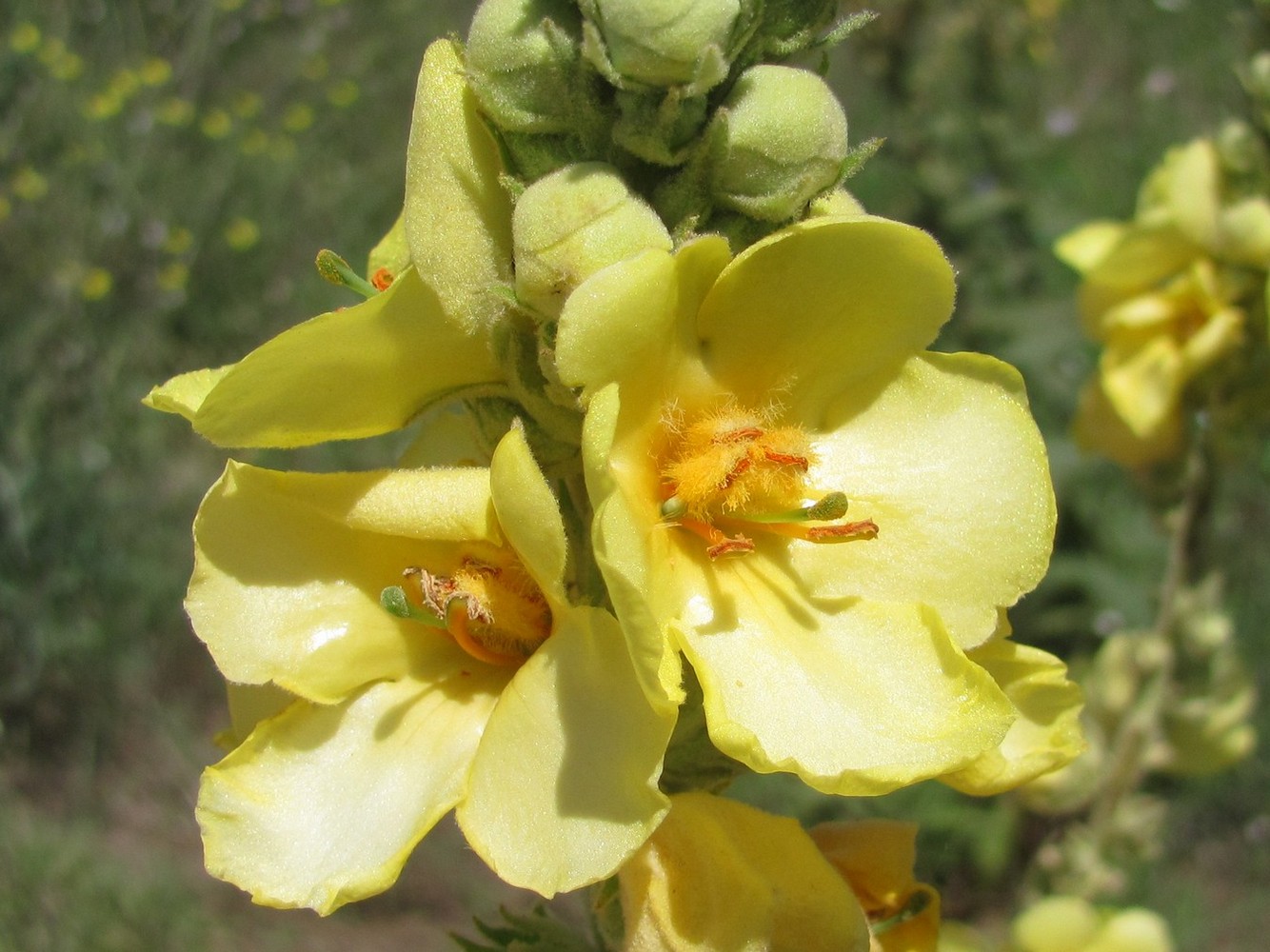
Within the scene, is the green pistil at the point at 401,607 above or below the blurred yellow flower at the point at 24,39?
above

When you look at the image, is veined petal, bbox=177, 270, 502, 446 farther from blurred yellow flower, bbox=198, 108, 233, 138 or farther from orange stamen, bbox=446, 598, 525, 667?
blurred yellow flower, bbox=198, 108, 233, 138

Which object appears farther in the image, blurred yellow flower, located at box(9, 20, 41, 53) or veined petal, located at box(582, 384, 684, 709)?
blurred yellow flower, located at box(9, 20, 41, 53)

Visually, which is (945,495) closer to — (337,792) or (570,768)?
(570,768)

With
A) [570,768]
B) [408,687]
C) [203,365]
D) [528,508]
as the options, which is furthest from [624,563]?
[203,365]

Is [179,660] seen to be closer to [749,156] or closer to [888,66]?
[888,66]

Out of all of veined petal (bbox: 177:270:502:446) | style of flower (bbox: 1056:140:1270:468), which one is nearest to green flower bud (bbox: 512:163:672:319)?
veined petal (bbox: 177:270:502:446)

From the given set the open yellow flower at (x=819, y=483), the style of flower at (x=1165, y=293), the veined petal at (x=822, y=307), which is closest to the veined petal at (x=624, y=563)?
the open yellow flower at (x=819, y=483)

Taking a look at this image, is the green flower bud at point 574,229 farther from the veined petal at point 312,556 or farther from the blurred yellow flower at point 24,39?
the blurred yellow flower at point 24,39
